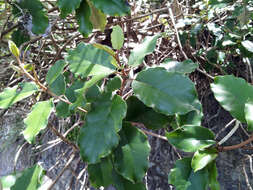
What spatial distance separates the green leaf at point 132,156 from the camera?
1.46 ft

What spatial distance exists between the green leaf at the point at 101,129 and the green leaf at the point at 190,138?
11cm

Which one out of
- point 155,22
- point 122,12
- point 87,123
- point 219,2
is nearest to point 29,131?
point 87,123

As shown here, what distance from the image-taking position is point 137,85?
48cm

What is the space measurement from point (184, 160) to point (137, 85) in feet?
0.59

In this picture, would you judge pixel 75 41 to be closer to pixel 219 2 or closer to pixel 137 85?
pixel 219 2

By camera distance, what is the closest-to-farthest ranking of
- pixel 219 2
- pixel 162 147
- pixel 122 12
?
pixel 122 12
pixel 219 2
pixel 162 147

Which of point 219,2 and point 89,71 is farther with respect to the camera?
point 219,2

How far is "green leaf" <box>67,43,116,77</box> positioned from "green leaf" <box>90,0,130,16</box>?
0.47 ft

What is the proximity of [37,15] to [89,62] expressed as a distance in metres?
0.46

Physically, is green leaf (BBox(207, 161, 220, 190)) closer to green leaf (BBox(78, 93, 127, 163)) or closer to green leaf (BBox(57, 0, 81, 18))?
green leaf (BBox(78, 93, 127, 163))

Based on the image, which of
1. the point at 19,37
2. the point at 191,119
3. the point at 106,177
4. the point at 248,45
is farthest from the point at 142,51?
the point at 19,37

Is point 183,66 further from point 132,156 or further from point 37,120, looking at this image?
point 37,120

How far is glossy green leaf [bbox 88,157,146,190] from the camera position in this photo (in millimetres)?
518

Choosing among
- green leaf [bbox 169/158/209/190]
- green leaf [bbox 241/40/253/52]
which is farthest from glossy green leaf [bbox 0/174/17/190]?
green leaf [bbox 241/40/253/52]
